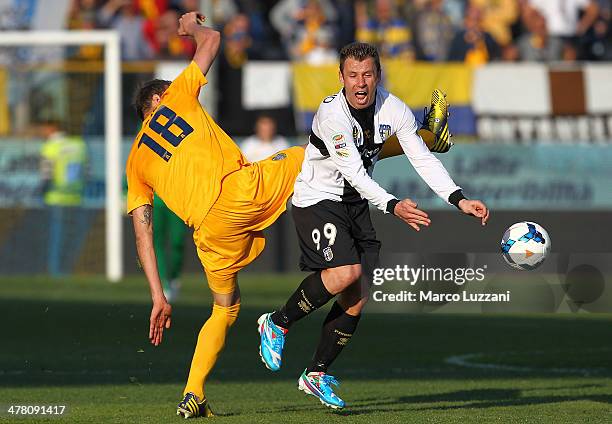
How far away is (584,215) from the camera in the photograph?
68.7 feet

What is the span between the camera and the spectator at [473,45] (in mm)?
21969

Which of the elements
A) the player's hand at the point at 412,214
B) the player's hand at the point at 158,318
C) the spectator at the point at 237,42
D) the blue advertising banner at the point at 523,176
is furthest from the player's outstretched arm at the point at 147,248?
the spectator at the point at 237,42

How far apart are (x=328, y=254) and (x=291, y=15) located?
49.5ft

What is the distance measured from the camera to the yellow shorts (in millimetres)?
8352

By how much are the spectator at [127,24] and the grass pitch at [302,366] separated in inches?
221

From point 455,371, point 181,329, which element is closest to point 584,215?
point 181,329

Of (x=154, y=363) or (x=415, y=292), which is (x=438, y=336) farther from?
(x=415, y=292)

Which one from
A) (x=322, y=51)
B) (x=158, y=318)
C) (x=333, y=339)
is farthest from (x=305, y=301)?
(x=322, y=51)

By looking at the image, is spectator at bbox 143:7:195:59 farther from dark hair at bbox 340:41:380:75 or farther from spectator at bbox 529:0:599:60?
dark hair at bbox 340:41:380:75

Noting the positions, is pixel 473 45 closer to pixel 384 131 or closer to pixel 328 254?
pixel 384 131

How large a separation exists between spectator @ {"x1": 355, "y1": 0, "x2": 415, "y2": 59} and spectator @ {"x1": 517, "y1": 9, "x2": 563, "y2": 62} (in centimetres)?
182

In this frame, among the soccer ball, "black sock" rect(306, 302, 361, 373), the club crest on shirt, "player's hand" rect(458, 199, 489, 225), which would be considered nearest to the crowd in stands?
"black sock" rect(306, 302, 361, 373)

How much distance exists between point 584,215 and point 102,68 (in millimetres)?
7483

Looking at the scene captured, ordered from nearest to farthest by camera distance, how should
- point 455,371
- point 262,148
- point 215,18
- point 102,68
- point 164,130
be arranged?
point 164,130 < point 455,371 < point 262,148 < point 102,68 < point 215,18
